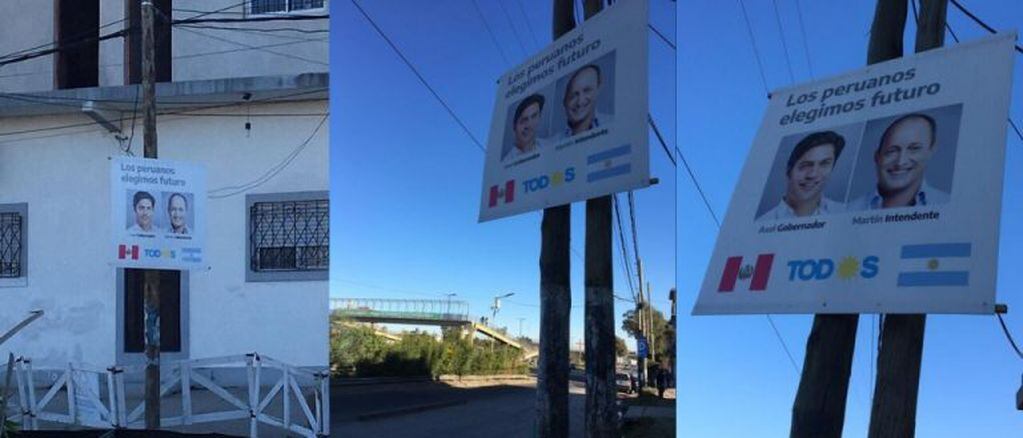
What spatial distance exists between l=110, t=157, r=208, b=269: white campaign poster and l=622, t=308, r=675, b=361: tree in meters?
5.17

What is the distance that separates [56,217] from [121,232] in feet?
19.9

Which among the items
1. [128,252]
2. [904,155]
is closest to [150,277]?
[128,252]

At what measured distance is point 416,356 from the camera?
2.88 metres

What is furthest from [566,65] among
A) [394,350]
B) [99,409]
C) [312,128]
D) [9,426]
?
[312,128]

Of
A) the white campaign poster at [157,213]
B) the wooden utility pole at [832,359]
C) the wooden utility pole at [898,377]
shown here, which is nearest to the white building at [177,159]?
the white campaign poster at [157,213]

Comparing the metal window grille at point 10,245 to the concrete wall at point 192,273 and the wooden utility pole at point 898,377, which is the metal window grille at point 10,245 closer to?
the concrete wall at point 192,273

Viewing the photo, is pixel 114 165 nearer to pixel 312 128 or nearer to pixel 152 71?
pixel 152 71

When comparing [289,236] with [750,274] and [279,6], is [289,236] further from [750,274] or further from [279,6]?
[750,274]

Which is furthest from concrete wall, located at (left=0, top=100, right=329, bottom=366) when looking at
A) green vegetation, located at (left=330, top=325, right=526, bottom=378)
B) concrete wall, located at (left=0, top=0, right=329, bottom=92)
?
green vegetation, located at (left=330, top=325, right=526, bottom=378)

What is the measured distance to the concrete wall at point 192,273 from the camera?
11.0 m

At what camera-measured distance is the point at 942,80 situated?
2166mm

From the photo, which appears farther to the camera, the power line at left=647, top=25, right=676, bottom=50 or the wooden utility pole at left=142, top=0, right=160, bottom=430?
the wooden utility pole at left=142, top=0, right=160, bottom=430

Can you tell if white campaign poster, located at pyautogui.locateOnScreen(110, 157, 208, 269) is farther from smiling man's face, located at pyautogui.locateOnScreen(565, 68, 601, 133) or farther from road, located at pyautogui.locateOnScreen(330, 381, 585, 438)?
smiling man's face, located at pyautogui.locateOnScreen(565, 68, 601, 133)

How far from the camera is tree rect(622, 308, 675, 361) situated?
2305 millimetres
